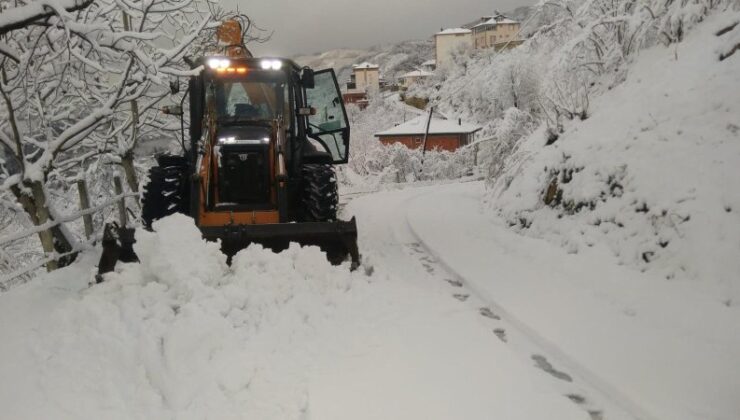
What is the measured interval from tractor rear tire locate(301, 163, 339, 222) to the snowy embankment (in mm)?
1751

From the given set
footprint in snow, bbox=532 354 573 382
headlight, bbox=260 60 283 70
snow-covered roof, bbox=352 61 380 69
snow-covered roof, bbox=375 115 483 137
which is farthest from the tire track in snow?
snow-covered roof, bbox=352 61 380 69

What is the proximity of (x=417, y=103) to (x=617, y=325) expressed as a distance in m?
72.2

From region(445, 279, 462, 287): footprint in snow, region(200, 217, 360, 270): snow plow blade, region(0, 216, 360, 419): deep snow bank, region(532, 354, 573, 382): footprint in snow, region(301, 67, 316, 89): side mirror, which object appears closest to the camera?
region(0, 216, 360, 419): deep snow bank

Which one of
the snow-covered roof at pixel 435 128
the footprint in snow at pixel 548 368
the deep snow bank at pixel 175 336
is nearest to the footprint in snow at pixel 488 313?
the footprint in snow at pixel 548 368

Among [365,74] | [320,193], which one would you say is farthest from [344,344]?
[365,74]

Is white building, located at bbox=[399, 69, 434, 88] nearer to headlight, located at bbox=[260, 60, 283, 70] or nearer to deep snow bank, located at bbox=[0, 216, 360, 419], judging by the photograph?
headlight, located at bbox=[260, 60, 283, 70]

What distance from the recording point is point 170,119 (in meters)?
13.1

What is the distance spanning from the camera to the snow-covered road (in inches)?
132

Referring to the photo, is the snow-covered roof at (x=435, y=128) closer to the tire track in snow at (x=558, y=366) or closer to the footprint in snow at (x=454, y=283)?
the footprint in snow at (x=454, y=283)

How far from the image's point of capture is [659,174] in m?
6.44

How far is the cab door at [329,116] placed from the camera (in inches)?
318

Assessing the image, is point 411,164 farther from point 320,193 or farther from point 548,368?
point 548,368

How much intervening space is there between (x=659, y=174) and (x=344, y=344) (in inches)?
177

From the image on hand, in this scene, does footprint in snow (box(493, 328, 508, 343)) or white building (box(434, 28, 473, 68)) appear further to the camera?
white building (box(434, 28, 473, 68))
